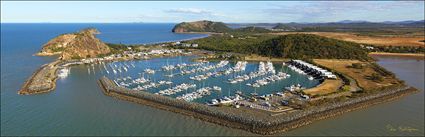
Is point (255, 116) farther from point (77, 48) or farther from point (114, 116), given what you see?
point (77, 48)

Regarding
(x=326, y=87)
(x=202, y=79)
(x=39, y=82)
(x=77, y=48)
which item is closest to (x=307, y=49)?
(x=326, y=87)

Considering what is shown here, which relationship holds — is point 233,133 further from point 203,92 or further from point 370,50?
point 370,50

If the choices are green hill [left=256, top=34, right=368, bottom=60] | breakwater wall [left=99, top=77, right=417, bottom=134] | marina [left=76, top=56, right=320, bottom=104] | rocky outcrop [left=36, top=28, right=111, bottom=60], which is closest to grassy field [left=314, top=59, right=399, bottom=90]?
breakwater wall [left=99, top=77, right=417, bottom=134]

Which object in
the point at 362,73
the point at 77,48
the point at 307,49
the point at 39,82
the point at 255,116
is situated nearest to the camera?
the point at 255,116

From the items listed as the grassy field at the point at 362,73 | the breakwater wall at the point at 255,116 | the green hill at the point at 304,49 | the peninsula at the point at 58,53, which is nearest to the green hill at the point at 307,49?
the green hill at the point at 304,49

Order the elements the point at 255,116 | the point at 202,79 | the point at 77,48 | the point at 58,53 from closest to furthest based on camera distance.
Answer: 1. the point at 255,116
2. the point at 202,79
3. the point at 77,48
4. the point at 58,53

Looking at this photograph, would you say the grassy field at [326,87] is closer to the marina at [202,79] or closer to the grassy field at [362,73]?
the marina at [202,79]

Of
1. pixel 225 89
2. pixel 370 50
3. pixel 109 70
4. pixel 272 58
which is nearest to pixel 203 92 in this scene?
pixel 225 89
